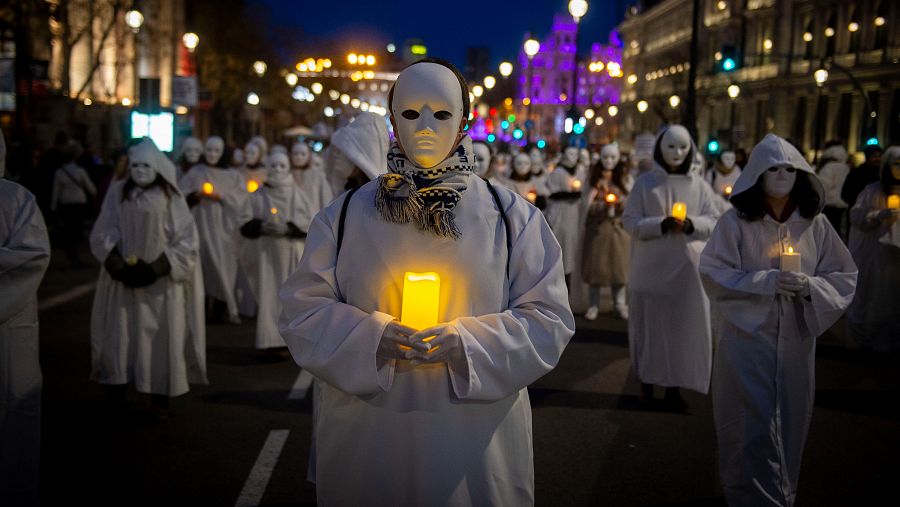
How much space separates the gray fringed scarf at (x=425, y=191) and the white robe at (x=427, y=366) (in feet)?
0.17

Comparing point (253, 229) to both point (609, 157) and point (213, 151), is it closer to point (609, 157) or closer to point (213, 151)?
A: point (213, 151)

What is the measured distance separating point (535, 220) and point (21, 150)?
20.1 metres

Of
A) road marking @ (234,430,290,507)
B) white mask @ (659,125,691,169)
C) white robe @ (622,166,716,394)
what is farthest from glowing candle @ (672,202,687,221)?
road marking @ (234,430,290,507)

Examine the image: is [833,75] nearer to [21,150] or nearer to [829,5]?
[829,5]

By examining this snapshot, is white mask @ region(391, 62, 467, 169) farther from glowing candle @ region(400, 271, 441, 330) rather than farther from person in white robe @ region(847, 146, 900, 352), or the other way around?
person in white robe @ region(847, 146, 900, 352)

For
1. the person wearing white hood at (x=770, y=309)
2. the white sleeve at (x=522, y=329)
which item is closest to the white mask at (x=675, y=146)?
the person wearing white hood at (x=770, y=309)

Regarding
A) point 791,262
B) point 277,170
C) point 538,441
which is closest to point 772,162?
point 791,262

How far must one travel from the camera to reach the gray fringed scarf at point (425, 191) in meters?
3.96

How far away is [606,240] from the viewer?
47.9ft

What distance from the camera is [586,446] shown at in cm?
786

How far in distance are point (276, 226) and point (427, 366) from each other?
24.9 ft

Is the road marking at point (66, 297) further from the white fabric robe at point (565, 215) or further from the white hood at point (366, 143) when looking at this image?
the white hood at point (366, 143)

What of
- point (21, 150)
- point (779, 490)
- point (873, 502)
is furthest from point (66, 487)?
point (21, 150)

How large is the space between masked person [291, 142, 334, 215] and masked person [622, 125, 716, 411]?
3.63 metres
